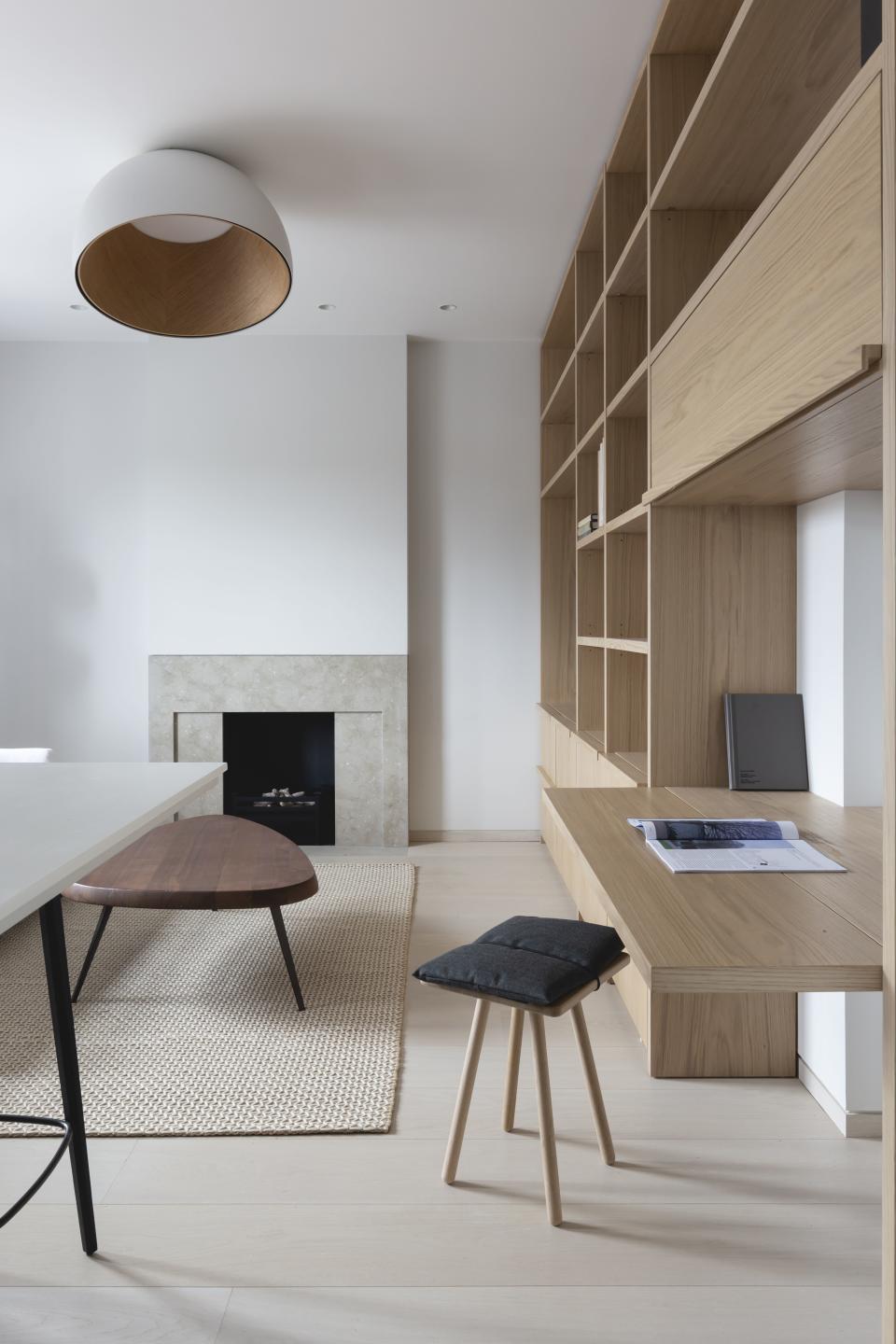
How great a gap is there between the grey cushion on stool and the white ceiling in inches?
89.3

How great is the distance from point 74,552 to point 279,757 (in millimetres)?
1602

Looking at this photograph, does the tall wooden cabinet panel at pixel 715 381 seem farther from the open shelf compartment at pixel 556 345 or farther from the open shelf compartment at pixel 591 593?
the open shelf compartment at pixel 556 345

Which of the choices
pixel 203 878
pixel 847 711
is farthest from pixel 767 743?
pixel 203 878

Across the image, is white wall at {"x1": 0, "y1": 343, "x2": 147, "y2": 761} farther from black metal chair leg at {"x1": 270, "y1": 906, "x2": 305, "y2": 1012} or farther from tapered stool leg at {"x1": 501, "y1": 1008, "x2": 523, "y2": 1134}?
tapered stool leg at {"x1": 501, "y1": 1008, "x2": 523, "y2": 1134}

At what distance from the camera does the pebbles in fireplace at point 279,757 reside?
5086 millimetres

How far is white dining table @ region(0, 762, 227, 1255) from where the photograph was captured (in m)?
1.19

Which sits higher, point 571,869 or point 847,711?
point 847,711

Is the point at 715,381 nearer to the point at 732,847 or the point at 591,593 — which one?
the point at 732,847

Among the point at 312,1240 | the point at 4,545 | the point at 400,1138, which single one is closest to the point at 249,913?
the point at 400,1138

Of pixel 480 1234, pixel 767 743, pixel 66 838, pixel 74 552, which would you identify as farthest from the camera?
pixel 74 552

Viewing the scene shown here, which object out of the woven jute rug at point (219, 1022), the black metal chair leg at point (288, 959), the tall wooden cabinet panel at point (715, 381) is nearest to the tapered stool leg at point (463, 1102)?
the woven jute rug at point (219, 1022)

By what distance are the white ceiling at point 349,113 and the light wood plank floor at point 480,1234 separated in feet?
8.93

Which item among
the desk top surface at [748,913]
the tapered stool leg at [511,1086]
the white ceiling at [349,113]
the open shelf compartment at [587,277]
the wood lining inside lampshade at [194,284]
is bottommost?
the tapered stool leg at [511,1086]

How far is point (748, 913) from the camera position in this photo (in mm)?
1350
